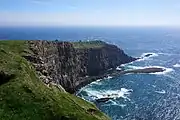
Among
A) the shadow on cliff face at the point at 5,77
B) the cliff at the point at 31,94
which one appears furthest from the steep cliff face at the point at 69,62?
the shadow on cliff face at the point at 5,77

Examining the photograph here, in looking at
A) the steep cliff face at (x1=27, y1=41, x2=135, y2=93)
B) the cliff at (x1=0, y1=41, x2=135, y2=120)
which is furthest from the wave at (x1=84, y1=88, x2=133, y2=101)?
the cliff at (x1=0, y1=41, x2=135, y2=120)

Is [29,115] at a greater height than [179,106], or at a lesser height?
greater

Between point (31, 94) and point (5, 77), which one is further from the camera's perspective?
point (5, 77)

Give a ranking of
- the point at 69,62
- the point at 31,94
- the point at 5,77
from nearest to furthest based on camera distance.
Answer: the point at 31,94, the point at 5,77, the point at 69,62

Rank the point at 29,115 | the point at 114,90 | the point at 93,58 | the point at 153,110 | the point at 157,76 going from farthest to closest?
the point at 93,58
the point at 157,76
the point at 114,90
the point at 153,110
the point at 29,115

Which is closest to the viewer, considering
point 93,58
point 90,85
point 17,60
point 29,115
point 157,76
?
point 29,115

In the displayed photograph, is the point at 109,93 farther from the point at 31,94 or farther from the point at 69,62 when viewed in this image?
the point at 31,94

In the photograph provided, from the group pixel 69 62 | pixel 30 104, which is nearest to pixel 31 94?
pixel 30 104

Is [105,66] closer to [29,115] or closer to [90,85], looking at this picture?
[90,85]

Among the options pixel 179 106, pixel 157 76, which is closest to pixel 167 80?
pixel 157 76
